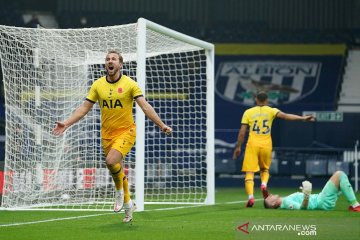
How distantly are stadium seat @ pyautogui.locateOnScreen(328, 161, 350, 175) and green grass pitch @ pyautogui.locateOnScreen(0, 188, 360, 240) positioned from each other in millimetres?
9213

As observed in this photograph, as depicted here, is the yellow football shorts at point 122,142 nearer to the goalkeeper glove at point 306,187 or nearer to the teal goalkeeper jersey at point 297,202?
the goalkeeper glove at point 306,187

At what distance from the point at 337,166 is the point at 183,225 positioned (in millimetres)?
13340

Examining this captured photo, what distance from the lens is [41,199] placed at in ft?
46.6

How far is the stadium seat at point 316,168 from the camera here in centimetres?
2323

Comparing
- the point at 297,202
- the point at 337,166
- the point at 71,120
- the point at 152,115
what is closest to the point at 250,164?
the point at 297,202

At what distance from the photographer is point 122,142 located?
10.4 metres

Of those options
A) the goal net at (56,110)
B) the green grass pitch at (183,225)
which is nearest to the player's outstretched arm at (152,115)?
the green grass pitch at (183,225)

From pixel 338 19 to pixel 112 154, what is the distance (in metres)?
21.1

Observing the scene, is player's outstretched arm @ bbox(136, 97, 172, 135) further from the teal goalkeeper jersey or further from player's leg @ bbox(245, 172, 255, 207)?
player's leg @ bbox(245, 172, 255, 207)

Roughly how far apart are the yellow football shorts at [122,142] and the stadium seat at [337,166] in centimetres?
1307

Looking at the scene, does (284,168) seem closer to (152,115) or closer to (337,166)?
(337,166)

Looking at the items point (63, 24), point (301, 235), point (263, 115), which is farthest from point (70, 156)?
point (63, 24)

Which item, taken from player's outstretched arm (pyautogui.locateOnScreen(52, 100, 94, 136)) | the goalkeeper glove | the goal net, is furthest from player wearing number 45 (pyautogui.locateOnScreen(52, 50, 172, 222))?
the goal net

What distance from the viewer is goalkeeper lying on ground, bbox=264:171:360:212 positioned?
40.3ft
